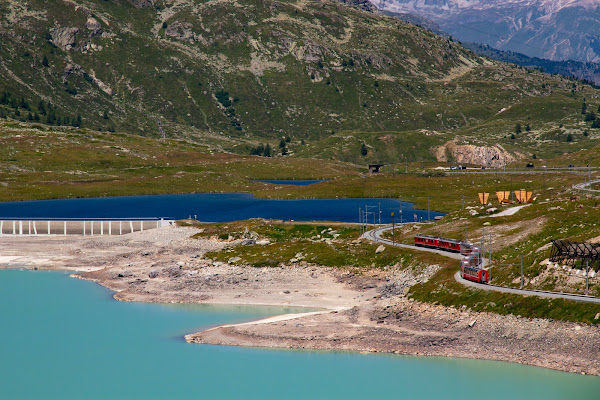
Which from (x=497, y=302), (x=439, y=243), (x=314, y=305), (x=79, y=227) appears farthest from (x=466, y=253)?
(x=79, y=227)

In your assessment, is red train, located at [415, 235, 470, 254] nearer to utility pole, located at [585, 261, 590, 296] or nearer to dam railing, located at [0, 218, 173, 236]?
utility pole, located at [585, 261, 590, 296]

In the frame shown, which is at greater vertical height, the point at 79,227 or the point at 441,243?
the point at 441,243

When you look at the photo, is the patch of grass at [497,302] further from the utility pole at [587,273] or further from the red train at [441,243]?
the red train at [441,243]

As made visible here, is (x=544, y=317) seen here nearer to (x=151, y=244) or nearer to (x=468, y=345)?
(x=468, y=345)

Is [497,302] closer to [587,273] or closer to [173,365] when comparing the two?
[587,273]

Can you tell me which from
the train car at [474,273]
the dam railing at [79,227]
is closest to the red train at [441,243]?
the train car at [474,273]

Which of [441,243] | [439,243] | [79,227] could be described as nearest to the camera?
[441,243]
